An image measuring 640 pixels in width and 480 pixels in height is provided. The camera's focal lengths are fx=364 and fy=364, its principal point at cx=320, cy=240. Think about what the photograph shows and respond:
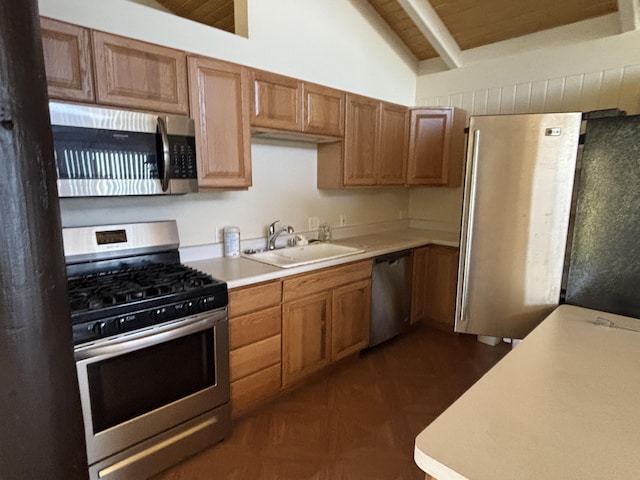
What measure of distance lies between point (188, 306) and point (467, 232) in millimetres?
1448

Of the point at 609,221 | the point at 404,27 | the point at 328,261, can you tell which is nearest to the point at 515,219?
the point at 609,221

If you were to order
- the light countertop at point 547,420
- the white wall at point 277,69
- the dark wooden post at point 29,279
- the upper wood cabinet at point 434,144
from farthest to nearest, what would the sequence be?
the upper wood cabinet at point 434,144 < the white wall at point 277,69 < the dark wooden post at point 29,279 < the light countertop at point 547,420

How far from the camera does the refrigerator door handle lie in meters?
1.79

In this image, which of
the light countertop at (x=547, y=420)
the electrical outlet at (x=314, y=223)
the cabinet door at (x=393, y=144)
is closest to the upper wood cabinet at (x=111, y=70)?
the electrical outlet at (x=314, y=223)

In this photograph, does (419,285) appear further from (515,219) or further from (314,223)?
(515,219)

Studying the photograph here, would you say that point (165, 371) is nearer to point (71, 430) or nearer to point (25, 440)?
point (71, 430)

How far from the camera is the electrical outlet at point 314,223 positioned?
3.21 meters

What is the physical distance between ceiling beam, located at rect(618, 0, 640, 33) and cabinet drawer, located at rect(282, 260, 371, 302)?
2548 mm

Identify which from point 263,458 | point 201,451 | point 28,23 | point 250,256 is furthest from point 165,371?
point 28,23

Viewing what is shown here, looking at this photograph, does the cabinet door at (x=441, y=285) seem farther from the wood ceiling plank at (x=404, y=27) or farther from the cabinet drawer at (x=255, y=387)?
the wood ceiling plank at (x=404, y=27)

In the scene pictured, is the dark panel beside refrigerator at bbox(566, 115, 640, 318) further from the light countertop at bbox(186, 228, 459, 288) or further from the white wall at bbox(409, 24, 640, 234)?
the white wall at bbox(409, 24, 640, 234)

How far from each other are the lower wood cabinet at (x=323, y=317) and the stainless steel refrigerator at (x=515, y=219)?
0.94 metres

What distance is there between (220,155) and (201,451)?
1.67 metres

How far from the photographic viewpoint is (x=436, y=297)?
350cm
